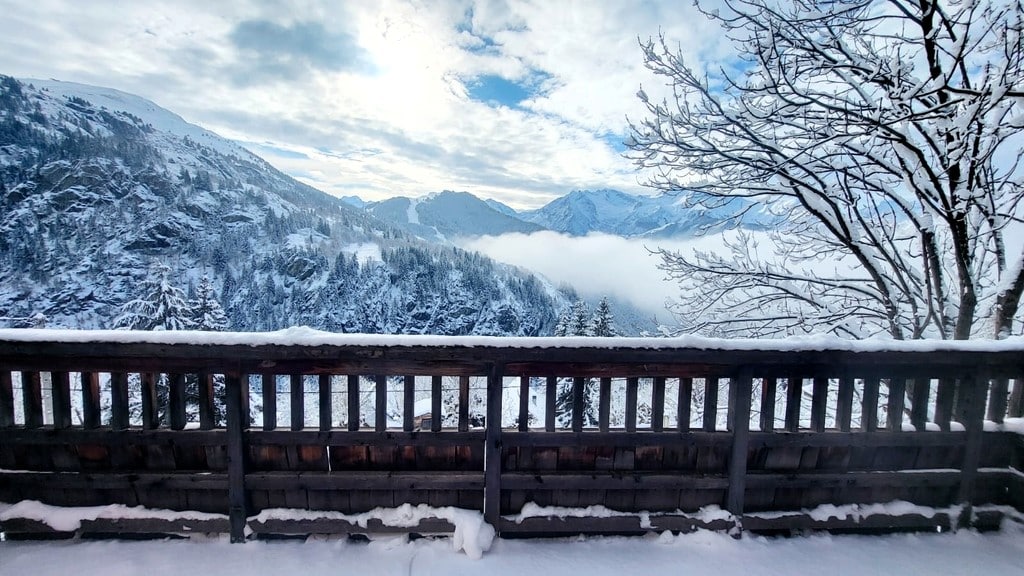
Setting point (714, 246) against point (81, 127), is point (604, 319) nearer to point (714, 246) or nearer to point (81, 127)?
point (714, 246)

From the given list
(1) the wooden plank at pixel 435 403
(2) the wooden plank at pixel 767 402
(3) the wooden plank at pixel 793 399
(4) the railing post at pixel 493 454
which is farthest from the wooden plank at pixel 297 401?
(3) the wooden plank at pixel 793 399

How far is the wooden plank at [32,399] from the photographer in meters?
2.74

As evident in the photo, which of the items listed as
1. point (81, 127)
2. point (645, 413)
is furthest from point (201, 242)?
point (645, 413)

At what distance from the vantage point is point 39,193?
12531 cm

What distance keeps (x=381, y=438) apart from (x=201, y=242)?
534ft

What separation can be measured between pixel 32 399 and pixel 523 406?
3034 mm

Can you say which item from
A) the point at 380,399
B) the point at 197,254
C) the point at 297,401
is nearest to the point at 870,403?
the point at 380,399

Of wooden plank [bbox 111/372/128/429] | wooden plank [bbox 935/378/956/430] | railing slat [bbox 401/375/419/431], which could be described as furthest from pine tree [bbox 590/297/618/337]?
wooden plank [bbox 111/372/128/429]

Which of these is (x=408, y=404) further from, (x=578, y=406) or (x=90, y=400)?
(x=90, y=400)

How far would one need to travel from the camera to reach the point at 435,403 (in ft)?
9.07

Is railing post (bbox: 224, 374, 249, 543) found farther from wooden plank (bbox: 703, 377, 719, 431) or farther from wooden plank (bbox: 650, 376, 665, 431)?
wooden plank (bbox: 703, 377, 719, 431)

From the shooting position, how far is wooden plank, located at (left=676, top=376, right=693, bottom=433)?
2.86 m

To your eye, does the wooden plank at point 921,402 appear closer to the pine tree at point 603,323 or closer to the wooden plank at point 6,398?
the wooden plank at point 6,398

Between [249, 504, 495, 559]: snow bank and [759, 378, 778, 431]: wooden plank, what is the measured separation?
1887 millimetres
